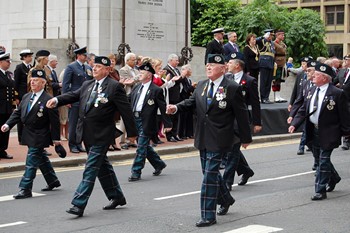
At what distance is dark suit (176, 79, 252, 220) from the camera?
9297mm

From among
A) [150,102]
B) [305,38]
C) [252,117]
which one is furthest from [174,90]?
[305,38]

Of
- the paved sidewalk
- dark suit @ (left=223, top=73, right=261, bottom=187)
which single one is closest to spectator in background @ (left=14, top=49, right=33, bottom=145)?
the paved sidewalk

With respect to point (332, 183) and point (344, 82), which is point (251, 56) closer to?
point (344, 82)

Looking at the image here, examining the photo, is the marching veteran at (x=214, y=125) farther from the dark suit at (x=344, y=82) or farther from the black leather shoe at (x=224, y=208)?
the dark suit at (x=344, y=82)

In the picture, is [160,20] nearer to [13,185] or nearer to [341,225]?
[13,185]

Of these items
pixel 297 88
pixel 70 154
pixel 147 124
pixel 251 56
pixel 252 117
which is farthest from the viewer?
pixel 251 56

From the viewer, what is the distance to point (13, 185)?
12.8 metres

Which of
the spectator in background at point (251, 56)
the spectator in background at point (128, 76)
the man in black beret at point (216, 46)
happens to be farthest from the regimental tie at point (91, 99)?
the spectator in background at point (251, 56)

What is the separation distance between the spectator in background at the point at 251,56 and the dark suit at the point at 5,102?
24.8ft

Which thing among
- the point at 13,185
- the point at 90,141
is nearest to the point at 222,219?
the point at 90,141

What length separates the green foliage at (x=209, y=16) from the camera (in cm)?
5641

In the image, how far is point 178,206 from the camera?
10.7 meters

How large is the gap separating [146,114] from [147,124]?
8.2 inches

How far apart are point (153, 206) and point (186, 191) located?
1.40 meters
